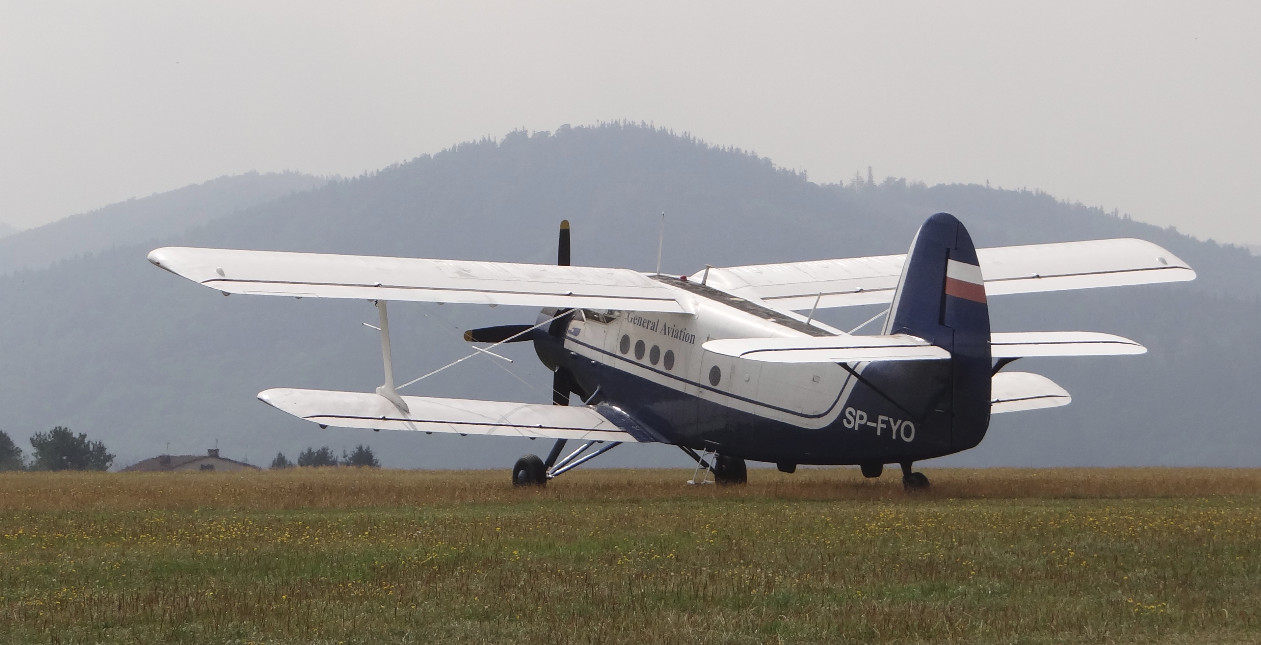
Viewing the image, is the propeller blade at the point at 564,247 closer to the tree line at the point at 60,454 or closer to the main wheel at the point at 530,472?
the main wheel at the point at 530,472

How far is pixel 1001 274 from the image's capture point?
22.8 meters

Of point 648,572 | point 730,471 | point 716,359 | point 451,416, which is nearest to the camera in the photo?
point 648,572

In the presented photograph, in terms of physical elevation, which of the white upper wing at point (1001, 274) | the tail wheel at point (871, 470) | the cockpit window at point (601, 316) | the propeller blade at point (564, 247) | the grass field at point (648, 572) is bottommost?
the grass field at point (648, 572)

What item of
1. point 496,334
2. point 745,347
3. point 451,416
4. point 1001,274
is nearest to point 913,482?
point 1001,274

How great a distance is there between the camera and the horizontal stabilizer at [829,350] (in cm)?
1667

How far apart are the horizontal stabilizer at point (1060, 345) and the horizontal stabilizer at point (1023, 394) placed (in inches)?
144

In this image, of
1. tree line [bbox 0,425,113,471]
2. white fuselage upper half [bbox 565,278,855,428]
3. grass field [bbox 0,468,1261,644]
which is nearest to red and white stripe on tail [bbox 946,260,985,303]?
white fuselage upper half [bbox 565,278,855,428]

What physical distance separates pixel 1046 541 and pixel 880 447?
5954 mm

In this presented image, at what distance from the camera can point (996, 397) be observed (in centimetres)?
2197

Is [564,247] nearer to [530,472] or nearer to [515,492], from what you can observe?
[530,472]

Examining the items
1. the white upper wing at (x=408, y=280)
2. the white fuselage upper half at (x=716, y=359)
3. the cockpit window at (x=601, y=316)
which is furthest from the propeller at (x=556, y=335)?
the white upper wing at (x=408, y=280)

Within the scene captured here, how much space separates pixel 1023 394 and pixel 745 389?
475 cm

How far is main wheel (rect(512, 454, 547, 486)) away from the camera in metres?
22.6

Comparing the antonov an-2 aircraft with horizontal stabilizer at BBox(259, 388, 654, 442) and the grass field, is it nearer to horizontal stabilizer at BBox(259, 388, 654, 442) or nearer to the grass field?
horizontal stabilizer at BBox(259, 388, 654, 442)
